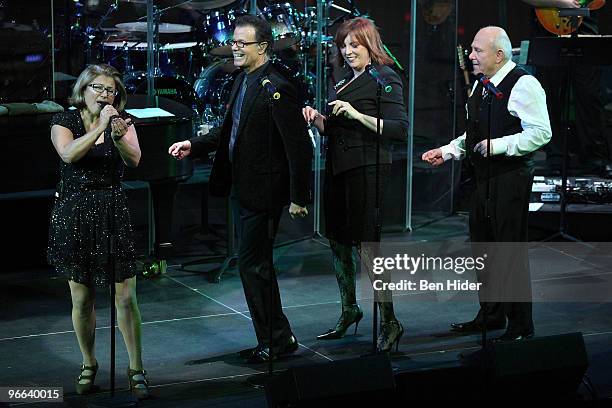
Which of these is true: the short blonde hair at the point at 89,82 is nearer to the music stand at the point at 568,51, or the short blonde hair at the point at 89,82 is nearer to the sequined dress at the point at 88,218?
the sequined dress at the point at 88,218

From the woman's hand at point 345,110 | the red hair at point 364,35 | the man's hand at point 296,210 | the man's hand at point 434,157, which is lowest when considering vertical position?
the man's hand at point 296,210

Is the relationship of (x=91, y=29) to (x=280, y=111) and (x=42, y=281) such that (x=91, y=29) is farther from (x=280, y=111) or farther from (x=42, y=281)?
(x=280, y=111)

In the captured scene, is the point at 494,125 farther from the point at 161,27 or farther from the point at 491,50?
the point at 161,27

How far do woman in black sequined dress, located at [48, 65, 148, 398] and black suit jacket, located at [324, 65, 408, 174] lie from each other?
48.3 inches

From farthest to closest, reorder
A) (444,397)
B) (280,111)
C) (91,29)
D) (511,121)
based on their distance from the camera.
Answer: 1. (91,29)
2. (511,121)
3. (280,111)
4. (444,397)

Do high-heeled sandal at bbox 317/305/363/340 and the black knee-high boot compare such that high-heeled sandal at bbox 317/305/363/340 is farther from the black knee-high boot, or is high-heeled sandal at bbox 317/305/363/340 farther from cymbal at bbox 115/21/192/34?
cymbal at bbox 115/21/192/34

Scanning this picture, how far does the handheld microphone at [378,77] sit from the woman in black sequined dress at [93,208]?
3.95 ft

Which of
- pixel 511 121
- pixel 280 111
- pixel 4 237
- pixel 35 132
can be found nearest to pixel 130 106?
pixel 35 132

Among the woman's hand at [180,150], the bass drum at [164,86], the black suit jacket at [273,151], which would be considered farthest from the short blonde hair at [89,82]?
the bass drum at [164,86]

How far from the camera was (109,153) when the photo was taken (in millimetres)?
5039

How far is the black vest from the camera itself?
5.89 meters

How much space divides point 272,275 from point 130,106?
96.4 inches

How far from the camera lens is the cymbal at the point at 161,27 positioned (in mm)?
9414

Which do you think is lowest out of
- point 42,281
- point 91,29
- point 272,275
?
point 42,281
